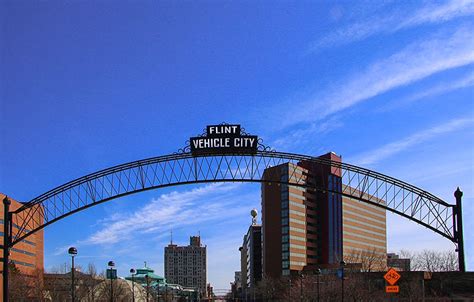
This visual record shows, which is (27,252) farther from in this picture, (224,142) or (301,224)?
(224,142)

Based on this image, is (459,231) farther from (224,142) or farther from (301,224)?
(301,224)

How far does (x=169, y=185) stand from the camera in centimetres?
4438

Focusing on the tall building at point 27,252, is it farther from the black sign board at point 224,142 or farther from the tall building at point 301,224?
the black sign board at point 224,142

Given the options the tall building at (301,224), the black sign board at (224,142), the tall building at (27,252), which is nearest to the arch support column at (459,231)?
the black sign board at (224,142)

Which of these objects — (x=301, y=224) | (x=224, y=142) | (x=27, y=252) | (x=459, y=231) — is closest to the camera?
(x=459, y=231)

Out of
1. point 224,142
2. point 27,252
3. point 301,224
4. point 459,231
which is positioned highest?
point 224,142

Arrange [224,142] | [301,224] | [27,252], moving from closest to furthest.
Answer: [224,142] < [27,252] < [301,224]

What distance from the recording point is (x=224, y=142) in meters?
Answer: 44.2

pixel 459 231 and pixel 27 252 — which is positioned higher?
pixel 459 231

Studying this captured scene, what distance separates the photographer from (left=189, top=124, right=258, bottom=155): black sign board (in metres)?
44.1

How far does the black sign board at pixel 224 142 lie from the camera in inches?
1735

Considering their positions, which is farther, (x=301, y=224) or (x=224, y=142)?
(x=301, y=224)

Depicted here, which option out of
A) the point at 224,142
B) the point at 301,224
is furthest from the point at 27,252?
the point at 224,142

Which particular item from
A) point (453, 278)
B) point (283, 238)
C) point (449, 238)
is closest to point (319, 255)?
point (283, 238)
